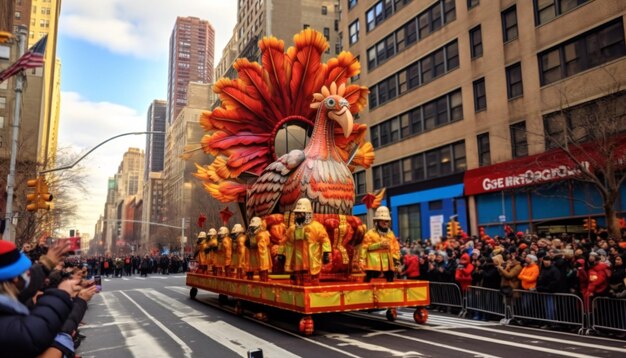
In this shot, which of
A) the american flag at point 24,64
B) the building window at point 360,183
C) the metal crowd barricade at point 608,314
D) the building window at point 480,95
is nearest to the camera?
the metal crowd barricade at point 608,314

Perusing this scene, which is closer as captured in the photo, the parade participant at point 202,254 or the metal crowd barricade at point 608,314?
the metal crowd barricade at point 608,314

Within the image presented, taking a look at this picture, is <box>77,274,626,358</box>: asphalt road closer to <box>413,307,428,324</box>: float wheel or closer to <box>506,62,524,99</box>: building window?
<box>413,307,428,324</box>: float wheel

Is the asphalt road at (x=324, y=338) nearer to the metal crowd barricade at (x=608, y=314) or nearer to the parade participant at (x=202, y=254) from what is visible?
the metal crowd barricade at (x=608, y=314)

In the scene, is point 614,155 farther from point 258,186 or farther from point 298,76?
point 258,186

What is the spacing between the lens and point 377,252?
977 centimetres

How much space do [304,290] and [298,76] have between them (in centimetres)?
705

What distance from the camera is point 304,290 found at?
28.3ft

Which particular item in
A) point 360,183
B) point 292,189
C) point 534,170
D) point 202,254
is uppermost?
point 360,183

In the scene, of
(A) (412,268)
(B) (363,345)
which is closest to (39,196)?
(B) (363,345)

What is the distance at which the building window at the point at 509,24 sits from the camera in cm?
2378

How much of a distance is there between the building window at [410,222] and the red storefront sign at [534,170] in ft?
15.6

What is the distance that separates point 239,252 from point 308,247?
3553 millimetres

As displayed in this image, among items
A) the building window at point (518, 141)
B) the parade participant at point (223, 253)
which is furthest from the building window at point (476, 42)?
the parade participant at point (223, 253)

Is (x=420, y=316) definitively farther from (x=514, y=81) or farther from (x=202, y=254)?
(x=514, y=81)
